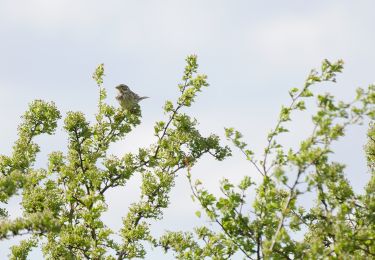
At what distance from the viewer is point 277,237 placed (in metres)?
8.78

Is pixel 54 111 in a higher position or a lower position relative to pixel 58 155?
higher

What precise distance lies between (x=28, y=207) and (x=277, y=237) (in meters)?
10.7

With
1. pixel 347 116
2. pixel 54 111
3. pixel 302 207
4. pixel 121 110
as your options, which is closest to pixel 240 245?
pixel 347 116

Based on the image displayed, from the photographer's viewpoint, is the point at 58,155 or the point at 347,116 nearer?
the point at 347,116

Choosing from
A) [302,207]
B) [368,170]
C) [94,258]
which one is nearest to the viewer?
[302,207]

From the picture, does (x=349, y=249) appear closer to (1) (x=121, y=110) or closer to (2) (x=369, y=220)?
(2) (x=369, y=220)

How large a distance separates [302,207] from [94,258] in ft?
19.7

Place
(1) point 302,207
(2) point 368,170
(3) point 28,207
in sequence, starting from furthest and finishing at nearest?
1. (2) point 368,170
2. (3) point 28,207
3. (1) point 302,207

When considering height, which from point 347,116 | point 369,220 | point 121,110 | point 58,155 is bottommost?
point 369,220

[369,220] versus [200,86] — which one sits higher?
[200,86]

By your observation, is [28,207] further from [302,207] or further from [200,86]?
[302,207]

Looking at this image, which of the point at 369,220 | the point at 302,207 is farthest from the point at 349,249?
the point at 302,207

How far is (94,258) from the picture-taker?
1627cm

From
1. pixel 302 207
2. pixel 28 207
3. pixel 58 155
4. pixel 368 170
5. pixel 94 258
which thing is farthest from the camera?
pixel 368 170
